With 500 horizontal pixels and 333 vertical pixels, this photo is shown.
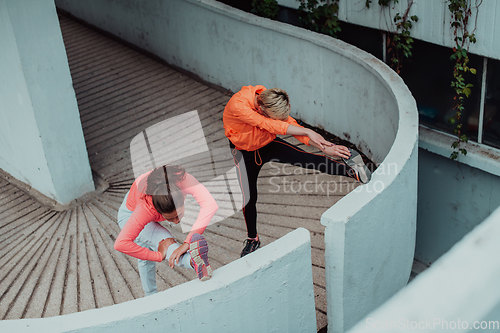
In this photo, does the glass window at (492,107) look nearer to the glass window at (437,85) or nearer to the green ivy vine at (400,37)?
the glass window at (437,85)

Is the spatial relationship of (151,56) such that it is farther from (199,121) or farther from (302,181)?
(302,181)

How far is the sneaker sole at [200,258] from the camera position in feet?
9.72

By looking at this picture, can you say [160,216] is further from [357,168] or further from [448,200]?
[448,200]

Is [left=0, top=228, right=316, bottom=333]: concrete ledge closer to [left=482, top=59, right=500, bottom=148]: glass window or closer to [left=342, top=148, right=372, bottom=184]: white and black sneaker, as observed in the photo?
[left=342, top=148, right=372, bottom=184]: white and black sneaker

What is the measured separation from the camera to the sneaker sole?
2963 mm

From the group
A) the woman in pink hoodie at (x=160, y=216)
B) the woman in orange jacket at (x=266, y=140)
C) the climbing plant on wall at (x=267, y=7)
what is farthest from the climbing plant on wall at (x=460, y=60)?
the woman in pink hoodie at (x=160, y=216)

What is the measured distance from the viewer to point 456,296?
71 centimetres

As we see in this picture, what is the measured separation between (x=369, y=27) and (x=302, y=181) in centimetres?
291

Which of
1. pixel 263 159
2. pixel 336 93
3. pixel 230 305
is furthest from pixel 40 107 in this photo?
pixel 336 93

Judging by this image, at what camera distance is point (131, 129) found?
23.0 ft

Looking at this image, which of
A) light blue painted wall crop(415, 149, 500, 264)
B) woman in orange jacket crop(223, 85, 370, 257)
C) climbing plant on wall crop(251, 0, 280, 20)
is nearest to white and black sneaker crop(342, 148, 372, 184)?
woman in orange jacket crop(223, 85, 370, 257)

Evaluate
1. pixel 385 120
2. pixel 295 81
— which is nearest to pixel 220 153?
pixel 295 81

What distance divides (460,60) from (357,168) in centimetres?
337

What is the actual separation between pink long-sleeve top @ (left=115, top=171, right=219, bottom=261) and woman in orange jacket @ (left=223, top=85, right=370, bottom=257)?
0.68 metres
